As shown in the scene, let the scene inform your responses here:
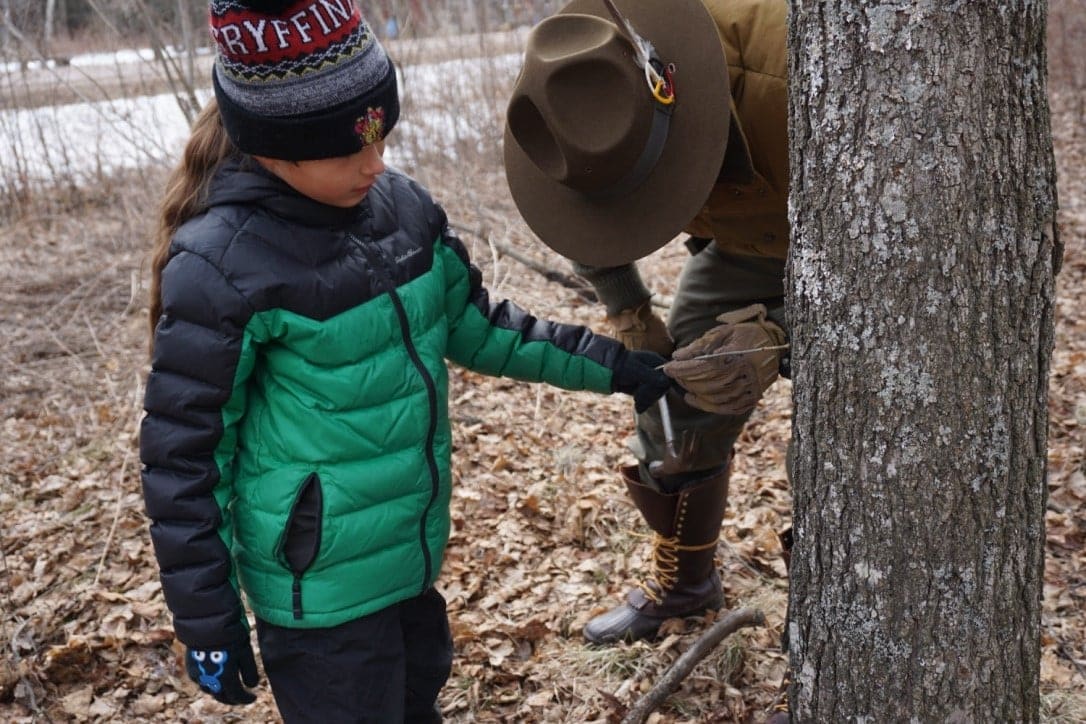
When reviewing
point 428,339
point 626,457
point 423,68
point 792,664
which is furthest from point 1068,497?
point 423,68

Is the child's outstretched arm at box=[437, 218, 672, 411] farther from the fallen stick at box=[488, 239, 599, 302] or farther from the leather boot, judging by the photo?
the fallen stick at box=[488, 239, 599, 302]

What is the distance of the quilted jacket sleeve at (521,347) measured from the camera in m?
2.50

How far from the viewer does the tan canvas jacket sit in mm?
2340

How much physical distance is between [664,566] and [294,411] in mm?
1665

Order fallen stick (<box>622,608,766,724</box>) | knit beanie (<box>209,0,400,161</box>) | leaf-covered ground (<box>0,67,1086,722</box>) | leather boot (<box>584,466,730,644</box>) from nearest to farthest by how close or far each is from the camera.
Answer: knit beanie (<box>209,0,400,161</box>) → fallen stick (<box>622,608,766,724</box>) → leaf-covered ground (<box>0,67,1086,722</box>) → leather boot (<box>584,466,730,644</box>)

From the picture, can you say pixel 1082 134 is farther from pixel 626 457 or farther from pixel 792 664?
pixel 792 664

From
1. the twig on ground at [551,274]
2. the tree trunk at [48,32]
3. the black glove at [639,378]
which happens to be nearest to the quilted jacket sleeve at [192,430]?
the black glove at [639,378]

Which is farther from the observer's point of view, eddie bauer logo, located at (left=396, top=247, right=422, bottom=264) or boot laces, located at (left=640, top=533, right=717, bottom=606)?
boot laces, located at (left=640, top=533, right=717, bottom=606)

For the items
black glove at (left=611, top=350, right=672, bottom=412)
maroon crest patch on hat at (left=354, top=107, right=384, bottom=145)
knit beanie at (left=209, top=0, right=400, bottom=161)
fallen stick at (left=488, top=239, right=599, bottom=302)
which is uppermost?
knit beanie at (left=209, top=0, right=400, bottom=161)

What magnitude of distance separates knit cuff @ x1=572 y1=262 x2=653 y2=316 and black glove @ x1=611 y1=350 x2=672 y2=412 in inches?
12.9

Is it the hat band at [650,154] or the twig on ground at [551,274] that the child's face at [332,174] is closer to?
the hat band at [650,154]

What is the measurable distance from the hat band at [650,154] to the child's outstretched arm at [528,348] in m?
0.40

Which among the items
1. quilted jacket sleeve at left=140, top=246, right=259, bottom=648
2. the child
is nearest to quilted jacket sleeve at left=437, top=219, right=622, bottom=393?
the child

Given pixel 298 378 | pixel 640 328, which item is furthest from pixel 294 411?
pixel 640 328
